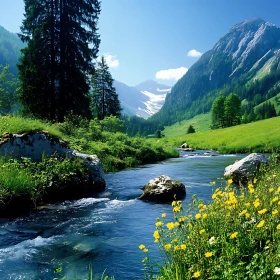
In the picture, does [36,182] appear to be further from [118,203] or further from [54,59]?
[54,59]

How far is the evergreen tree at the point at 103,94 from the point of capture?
5894 cm

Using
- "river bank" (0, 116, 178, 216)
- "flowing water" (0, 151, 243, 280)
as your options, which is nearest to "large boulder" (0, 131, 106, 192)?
"river bank" (0, 116, 178, 216)

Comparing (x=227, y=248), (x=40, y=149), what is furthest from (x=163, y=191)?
(x=227, y=248)

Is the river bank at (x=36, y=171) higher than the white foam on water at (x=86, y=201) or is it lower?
higher

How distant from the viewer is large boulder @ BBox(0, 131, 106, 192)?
13820 mm

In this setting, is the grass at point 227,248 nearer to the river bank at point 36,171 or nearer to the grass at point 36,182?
the grass at point 36,182

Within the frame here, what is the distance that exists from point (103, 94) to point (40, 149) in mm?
45700

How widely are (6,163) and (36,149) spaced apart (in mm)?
2361

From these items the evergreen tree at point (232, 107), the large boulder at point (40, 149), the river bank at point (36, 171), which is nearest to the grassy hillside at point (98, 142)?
the river bank at point (36, 171)

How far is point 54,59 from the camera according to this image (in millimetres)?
28625

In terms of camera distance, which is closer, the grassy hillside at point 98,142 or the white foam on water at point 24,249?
the white foam on water at point 24,249

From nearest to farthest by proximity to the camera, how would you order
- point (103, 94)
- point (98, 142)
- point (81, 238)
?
point (81, 238) → point (98, 142) → point (103, 94)

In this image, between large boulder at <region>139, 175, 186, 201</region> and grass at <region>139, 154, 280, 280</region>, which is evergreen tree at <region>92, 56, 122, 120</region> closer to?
large boulder at <region>139, 175, 186, 201</region>

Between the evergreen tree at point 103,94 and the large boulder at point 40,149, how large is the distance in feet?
142
